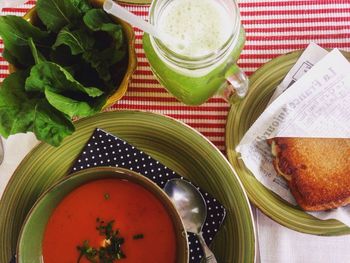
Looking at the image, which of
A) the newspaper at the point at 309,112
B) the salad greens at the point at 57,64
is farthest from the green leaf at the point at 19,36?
the newspaper at the point at 309,112

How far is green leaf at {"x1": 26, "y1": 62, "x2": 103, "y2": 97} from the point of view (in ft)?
3.02

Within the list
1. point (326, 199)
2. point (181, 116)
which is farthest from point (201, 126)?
point (326, 199)

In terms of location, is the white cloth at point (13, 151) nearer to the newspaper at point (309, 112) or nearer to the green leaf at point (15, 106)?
the green leaf at point (15, 106)

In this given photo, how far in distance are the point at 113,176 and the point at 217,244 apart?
0.83 ft

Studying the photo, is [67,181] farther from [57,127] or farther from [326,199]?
[326,199]

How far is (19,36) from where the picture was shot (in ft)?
3.21

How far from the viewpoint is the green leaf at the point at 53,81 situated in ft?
3.02

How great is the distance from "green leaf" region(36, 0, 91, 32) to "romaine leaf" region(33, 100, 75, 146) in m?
0.16

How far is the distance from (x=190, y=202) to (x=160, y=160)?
0.11m

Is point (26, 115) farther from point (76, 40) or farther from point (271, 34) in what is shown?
point (271, 34)

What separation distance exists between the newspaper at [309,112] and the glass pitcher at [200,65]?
9 centimetres

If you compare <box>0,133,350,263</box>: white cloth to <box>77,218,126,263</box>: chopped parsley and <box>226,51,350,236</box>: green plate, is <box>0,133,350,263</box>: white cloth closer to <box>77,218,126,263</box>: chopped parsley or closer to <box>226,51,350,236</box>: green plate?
<box>226,51,350,236</box>: green plate

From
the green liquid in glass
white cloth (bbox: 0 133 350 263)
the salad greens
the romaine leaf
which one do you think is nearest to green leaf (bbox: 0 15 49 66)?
the salad greens

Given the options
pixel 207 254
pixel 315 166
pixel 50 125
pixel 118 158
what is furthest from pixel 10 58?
pixel 315 166
